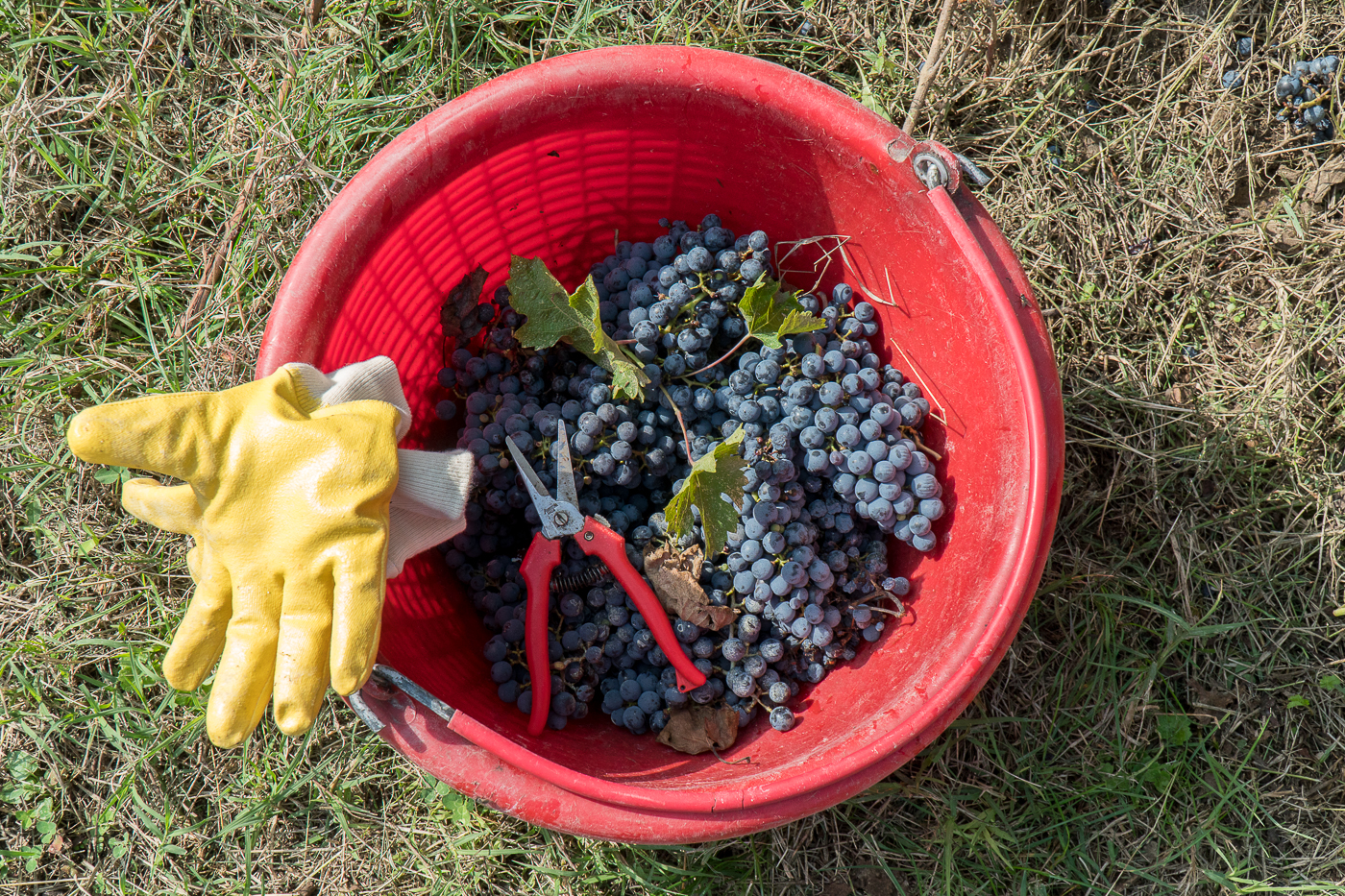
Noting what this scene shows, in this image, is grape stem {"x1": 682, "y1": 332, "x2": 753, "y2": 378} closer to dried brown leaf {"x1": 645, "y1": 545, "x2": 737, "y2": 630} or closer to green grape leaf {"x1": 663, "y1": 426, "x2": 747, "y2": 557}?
green grape leaf {"x1": 663, "y1": 426, "x2": 747, "y2": 557}

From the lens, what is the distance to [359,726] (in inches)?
77.9

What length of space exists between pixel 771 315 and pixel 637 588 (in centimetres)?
52

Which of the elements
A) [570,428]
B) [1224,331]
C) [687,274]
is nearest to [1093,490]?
[1224,331]

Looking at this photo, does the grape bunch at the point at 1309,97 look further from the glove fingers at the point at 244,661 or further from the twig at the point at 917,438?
the glove fingers at the point at 244,661

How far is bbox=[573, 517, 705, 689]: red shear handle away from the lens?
159cm

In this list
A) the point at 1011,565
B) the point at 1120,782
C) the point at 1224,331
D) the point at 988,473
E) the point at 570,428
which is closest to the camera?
the point at 1011,565

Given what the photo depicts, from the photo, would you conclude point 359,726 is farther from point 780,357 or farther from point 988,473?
point 988,473

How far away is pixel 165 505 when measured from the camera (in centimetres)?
128

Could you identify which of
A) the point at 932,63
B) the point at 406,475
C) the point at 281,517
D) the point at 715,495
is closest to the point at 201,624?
the point at 281,517

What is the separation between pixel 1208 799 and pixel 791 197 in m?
1.51

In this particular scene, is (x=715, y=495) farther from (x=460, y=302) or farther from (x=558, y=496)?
(x=460, y=302)

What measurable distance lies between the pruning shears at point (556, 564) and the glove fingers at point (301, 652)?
0.39m

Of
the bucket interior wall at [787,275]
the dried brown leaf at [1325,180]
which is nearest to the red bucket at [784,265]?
the bucket interior wall at [787,275]

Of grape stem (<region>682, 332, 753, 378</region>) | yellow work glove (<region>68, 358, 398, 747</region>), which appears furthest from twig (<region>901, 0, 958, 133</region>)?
yellow work glove (<region>68, 358, 398, 747</region>)
